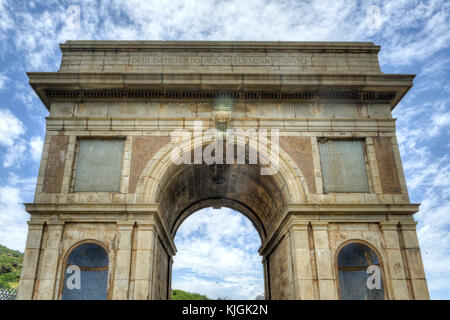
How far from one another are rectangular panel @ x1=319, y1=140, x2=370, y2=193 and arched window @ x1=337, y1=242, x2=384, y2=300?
6.13 ft

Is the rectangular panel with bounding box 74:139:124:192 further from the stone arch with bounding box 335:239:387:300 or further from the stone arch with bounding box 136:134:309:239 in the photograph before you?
the stone arch with bounding box 335:239:387:300

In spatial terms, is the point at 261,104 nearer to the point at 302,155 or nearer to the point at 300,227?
the point at 302,155

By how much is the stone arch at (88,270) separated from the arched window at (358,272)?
7.25m

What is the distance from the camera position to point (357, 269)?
11.6m

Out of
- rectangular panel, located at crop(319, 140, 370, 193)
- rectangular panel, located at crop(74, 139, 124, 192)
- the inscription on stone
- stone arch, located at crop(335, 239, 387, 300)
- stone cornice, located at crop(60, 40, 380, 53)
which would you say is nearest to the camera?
stone arch, located at crop(335, 239, 387, 300)

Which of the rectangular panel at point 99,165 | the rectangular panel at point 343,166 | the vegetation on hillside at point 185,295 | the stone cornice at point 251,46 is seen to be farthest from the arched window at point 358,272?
the vegetation on hillside at point 185,295

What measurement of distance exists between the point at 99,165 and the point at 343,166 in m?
8.05

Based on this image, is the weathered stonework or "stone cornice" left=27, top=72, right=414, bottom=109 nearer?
the weathered stonework

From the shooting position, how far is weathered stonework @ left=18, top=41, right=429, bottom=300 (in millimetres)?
10898

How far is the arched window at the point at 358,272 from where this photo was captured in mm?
11242

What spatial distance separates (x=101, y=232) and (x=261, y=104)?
6.75m

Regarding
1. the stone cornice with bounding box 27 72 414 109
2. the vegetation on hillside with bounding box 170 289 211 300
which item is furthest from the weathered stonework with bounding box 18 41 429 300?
the vegetation on hillside with bounding box 170 289 211 300

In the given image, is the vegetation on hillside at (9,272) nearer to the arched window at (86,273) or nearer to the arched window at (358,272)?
the arched window at (86,273)

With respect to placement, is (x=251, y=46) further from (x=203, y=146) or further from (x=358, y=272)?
(x=358, y=272)
